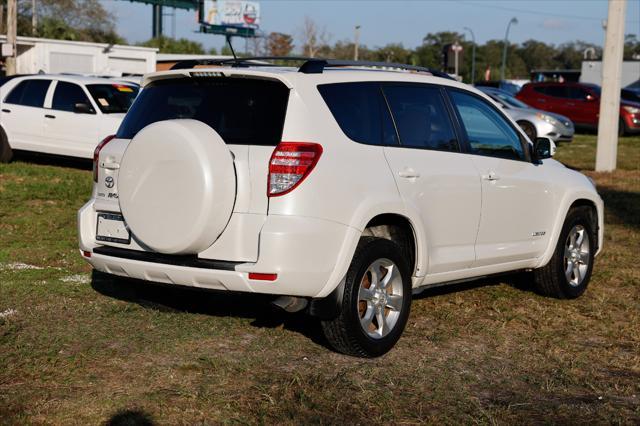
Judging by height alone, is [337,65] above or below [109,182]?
above

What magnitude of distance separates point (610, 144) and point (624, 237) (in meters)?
7.49

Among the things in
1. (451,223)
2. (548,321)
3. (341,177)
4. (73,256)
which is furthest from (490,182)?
(73,256)

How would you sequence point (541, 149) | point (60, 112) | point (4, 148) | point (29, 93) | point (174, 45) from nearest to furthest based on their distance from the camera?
1. point (541, 149)
2. point (60, 112)
3. point (4, 148)
4. point (29, 93)
5. point (174, 45)

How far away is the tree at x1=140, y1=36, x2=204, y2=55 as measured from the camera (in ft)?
205

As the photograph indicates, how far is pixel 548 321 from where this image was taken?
670 centimetres

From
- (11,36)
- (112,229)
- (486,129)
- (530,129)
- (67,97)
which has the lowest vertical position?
(530,129)

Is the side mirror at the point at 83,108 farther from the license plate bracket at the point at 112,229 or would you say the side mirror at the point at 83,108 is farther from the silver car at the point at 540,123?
the silver car at the point at 540,123

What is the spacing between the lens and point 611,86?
1764 cm

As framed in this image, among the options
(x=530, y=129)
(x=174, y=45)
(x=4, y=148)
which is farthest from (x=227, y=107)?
(x=174, y=45)

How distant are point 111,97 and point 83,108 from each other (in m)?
0.74

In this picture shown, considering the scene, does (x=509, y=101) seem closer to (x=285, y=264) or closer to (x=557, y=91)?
(x=557, y=91)

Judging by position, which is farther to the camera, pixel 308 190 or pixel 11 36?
pixel 11 36

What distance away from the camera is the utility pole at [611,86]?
17.3 meters

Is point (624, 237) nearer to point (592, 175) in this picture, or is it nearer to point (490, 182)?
point (490, 182)
